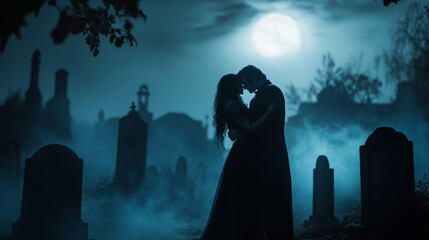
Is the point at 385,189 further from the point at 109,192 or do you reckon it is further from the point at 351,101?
the point at 351,101

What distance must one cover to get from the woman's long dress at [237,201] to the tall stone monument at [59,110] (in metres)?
28.5

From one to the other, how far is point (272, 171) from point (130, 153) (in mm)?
9915

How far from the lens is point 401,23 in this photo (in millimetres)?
21703

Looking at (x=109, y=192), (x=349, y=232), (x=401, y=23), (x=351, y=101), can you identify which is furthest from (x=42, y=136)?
(x=349, y=232)

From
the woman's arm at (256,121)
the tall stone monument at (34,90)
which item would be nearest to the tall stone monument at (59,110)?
the tall stone monument at (34,90)

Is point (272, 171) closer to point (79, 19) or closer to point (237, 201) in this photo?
point (237, 201)

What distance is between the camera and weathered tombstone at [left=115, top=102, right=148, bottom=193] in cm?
1331

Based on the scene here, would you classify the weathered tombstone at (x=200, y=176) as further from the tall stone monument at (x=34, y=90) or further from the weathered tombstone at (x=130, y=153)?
the tall stone monument at (x=34, y=90)

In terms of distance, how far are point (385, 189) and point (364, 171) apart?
0.43m

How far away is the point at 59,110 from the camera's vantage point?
3186 cm

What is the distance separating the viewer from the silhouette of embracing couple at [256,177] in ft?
14.5

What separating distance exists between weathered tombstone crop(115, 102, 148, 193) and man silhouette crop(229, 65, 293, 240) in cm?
951

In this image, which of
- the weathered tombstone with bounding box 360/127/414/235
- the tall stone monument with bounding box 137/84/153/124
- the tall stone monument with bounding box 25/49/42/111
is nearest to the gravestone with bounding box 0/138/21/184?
the weathered tombstone with bounding box 360/127/414/235

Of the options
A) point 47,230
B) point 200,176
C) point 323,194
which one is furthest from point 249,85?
point 200,176
